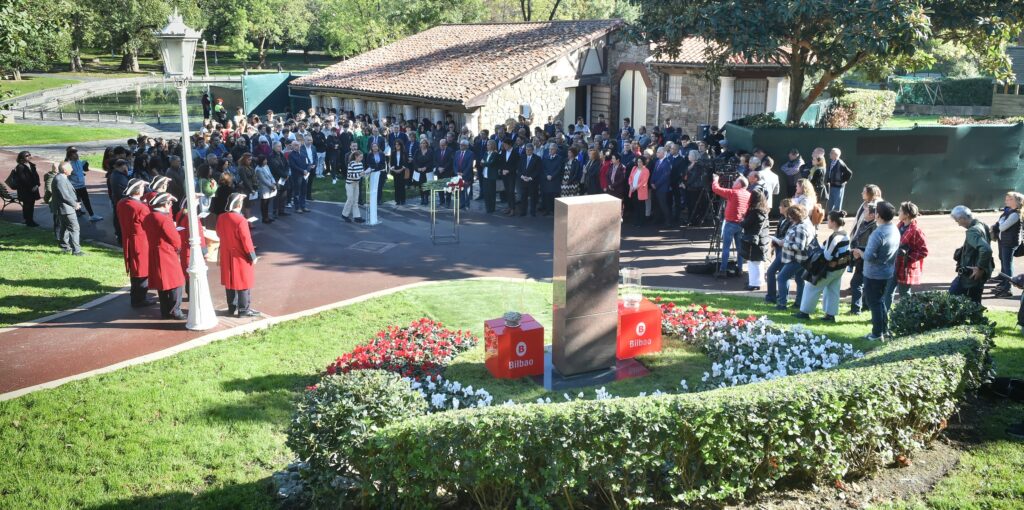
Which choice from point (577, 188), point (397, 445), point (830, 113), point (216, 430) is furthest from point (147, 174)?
point (830, 113)

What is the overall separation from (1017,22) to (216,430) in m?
17.6

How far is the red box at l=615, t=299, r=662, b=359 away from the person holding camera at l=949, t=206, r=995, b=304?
4.06m

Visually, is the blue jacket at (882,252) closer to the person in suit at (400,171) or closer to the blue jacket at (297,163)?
the person in suit at (400,171)

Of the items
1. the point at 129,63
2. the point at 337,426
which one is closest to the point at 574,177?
the point at 337,426

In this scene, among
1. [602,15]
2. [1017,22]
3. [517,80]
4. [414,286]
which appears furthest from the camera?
[602,15]

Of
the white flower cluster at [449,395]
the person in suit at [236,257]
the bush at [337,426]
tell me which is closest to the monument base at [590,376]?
the white flower cluster at [449,395]

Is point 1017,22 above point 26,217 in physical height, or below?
above

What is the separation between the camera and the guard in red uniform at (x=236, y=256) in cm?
1191

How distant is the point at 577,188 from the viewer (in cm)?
1845

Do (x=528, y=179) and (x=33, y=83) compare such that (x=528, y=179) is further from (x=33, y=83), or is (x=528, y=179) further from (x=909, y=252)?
(x=33, y=83)

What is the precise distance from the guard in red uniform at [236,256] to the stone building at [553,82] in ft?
48.3

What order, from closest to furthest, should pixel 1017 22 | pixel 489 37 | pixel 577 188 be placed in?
pixel 1017 22
pixel 577 188
pixel 489 37

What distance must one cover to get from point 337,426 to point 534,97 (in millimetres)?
23295

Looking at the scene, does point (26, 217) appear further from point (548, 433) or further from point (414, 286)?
point (548, 433)
